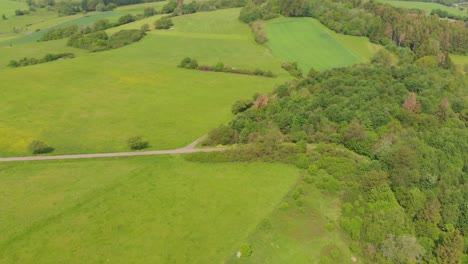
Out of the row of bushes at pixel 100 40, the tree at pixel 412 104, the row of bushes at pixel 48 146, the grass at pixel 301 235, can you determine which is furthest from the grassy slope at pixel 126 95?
the tree at pixel 412 104

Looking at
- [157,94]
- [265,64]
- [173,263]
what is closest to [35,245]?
[173,263]

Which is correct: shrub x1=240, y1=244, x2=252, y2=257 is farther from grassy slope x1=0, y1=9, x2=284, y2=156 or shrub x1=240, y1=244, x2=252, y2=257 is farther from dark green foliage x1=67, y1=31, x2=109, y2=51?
dark green foliage x1=67, y1=31, x2=109, y2=51

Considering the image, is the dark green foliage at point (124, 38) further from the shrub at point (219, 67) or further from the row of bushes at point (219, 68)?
the shrub at point (219, 67)

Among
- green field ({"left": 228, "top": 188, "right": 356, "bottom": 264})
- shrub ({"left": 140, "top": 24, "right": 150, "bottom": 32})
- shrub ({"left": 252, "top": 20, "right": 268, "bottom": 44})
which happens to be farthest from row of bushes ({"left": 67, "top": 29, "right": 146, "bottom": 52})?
green field ({"left": 228, "top": 188, "right": 356, "bottom": 264})

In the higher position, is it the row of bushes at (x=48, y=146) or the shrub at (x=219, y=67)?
the row of bushes at (x=48, y=146)

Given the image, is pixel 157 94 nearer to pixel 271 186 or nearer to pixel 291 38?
pixel 271 186

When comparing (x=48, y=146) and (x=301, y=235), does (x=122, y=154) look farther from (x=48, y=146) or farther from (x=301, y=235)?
(x=301, y=235)
